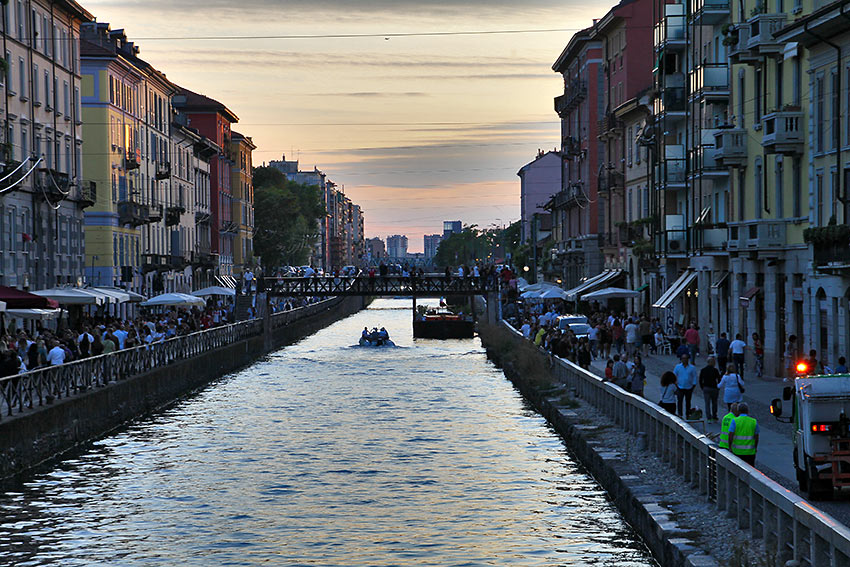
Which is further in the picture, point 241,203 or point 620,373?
point 241,203

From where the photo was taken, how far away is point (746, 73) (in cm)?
4606

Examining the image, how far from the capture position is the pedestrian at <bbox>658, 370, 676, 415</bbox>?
28.2 metres

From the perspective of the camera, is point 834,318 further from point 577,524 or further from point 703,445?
point 703,445

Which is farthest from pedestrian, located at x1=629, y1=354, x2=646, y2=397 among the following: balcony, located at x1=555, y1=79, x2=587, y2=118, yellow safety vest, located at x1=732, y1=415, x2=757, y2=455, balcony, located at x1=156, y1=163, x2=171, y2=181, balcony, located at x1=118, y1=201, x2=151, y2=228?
balcony, located at x1=156, y1=163, x2=171, y2=181

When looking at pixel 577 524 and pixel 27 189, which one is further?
pixel 27 189

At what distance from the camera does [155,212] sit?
90188 mm

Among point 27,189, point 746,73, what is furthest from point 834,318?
point 27,189

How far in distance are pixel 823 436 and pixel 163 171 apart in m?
78.1

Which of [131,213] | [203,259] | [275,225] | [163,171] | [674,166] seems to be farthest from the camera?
[275,225]

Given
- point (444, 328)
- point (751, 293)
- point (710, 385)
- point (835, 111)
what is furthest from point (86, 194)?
point (710, 385)

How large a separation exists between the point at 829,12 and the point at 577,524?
673 inches

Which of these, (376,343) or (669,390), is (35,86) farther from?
(669,390)

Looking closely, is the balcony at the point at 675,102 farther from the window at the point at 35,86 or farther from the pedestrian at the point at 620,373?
the window at the point at 35,86

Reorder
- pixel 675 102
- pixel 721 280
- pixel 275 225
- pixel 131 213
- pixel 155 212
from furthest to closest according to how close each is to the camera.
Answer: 1. pixel 275 225
2. pixel 155 212
3. pixel 131 213
4. pixel 675 102
5. pixel 721 280
